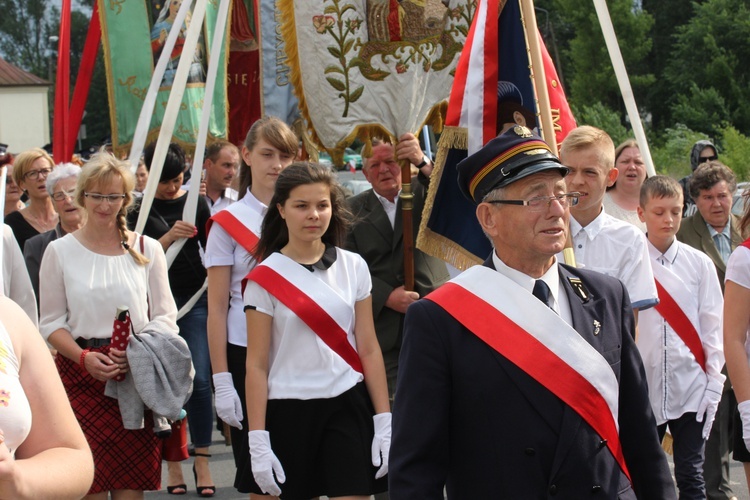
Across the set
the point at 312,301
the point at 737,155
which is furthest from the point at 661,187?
the point at 737,155

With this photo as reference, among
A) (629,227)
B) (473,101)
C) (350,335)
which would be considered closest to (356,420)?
(350,335)

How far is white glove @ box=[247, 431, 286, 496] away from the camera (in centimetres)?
475

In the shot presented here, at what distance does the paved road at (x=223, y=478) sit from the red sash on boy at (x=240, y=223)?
213 cm

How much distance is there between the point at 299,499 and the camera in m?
4.80

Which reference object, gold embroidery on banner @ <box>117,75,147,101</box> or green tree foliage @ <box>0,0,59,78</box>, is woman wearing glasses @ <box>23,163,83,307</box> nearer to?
gold embroidery on banner @ <box>117,75,147,101</box>

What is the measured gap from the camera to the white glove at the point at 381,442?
15.8 ft

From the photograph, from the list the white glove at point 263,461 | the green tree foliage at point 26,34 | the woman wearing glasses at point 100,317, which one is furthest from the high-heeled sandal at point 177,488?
the green tree foliage at point 26,34

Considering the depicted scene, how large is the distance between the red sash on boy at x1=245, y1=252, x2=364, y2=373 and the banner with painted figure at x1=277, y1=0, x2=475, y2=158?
1.76 m

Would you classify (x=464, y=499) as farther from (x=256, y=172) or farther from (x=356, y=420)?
(x=256, y=172)

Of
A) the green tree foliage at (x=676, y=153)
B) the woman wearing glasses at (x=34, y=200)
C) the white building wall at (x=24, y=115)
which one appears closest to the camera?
the woman wearing glasses at (x=34, y=200)

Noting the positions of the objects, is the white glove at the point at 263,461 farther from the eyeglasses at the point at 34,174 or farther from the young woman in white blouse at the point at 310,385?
the eyeglasses at the point at 34,174

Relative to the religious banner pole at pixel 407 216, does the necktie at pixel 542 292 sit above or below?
above

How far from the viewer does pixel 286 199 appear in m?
5.03

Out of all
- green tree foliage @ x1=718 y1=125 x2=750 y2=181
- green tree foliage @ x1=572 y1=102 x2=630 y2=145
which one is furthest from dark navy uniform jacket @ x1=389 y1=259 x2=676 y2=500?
green tree foliage @ x1=572 y1=102 x2=630 y2=145
